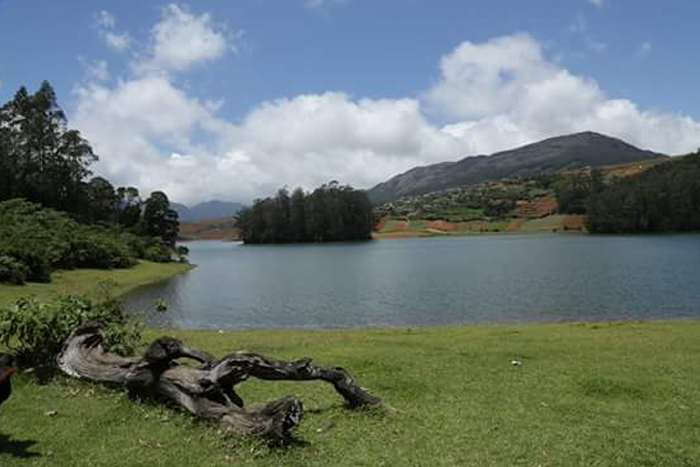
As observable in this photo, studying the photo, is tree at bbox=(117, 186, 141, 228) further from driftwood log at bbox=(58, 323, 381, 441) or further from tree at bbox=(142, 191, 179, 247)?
driftwood log at bbox=(58, 323, 381, 441)

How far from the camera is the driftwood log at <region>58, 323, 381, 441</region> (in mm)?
7781

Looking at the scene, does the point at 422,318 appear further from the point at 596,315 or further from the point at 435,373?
the point at 435,373

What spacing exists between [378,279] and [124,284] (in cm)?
2382

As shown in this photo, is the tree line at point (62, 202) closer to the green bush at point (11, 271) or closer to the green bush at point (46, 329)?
the green bush at point (11, 271)

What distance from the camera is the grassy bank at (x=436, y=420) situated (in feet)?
24.7

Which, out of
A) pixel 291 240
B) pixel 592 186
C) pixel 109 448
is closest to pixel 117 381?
pixel 109 448

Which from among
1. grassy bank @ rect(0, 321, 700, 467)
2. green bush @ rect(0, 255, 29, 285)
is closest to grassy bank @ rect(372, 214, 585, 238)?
green bush @ rect(0, 255, 29, 285)

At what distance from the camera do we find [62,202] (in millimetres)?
80625

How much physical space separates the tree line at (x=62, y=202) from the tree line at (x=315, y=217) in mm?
62450

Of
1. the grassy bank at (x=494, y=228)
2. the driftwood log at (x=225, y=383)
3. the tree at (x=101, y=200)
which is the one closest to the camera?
the driftwood log at (x=225, y=383)

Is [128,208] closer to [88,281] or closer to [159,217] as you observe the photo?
[159,217]

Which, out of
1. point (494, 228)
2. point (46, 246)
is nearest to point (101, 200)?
point (46, 246)

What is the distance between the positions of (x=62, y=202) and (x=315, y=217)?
288 feet

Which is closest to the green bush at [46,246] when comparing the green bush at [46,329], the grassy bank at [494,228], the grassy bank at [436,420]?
the green bush at [46,329]
